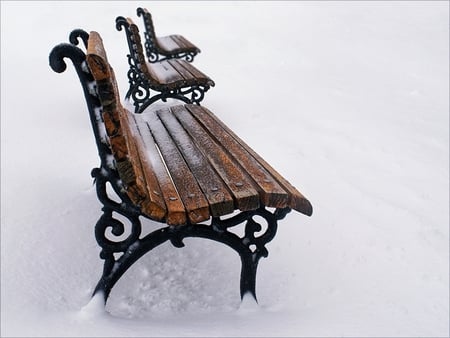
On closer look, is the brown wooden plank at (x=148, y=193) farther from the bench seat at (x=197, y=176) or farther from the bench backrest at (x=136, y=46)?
the bench backrest at (x=136, y=46)

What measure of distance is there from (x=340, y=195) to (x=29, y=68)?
454cm

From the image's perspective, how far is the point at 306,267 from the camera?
249 cm

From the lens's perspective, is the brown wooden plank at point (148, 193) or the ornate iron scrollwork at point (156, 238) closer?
the brown wooden plank at point (148, 193)

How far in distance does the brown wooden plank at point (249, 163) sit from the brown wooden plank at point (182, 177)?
0.27 metres

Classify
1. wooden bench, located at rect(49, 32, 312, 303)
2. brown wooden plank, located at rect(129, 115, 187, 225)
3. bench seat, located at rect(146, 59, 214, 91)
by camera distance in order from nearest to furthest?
wooden bench, located at rect(49, 32, 312, 303) < brown wooden plank, located at rect(129, 115, 187, 225) < bench seat, located at rect(146, 59, 214, 91)

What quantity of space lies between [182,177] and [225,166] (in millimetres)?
241

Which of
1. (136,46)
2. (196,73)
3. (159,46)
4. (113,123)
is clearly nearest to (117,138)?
(113,123)

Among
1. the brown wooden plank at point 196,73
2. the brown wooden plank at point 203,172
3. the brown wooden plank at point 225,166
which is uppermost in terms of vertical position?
the brown wooden plank at point 203,172

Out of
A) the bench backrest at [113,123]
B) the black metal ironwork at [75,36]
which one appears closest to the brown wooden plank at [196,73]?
the black metal ironwork at [75,36]

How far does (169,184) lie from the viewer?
1865 mm

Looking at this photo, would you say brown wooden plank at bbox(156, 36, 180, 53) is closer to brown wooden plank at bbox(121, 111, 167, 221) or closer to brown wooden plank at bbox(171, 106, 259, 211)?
brown wooden plank at bbox(171, 106, 259, 211)

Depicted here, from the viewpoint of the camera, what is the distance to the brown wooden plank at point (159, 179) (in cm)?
166

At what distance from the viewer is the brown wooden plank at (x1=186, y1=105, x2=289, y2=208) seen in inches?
71.8

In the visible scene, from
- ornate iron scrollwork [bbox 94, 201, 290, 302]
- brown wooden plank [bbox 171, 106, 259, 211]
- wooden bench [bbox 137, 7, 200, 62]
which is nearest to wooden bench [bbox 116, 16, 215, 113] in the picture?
wooden bench [bbox 137, 7, 200, 62]
